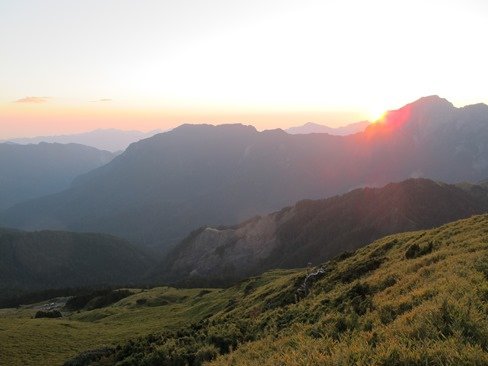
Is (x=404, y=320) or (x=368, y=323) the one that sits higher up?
(x=404, y=320)

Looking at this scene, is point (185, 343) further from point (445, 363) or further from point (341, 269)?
point (445, 363)

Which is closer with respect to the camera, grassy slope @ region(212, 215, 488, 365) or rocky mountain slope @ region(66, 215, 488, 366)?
grassy slope @ region(212, 215, 488, 365)

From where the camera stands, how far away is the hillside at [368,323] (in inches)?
535

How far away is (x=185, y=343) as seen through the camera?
104 feet

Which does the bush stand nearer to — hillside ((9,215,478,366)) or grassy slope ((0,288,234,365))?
grassy slope ((0,288,234,365))

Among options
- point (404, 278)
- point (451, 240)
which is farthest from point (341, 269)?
point (404, 278)

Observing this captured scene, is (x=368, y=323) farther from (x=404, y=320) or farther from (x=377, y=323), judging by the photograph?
(x=404, y=320)

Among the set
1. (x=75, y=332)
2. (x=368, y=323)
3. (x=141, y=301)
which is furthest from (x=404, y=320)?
(x=141, y=301)

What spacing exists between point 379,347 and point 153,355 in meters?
21.6

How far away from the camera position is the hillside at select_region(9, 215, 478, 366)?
13.6 metres

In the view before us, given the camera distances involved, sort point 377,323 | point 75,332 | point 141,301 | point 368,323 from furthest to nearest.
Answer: point 141,301 → point 75,332 → point 368,323 → point 377,323

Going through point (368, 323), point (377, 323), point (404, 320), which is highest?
point (404, 320)

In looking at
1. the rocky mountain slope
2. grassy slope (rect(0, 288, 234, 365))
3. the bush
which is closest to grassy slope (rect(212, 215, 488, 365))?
the rocky mountain slope

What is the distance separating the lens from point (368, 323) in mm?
19281
